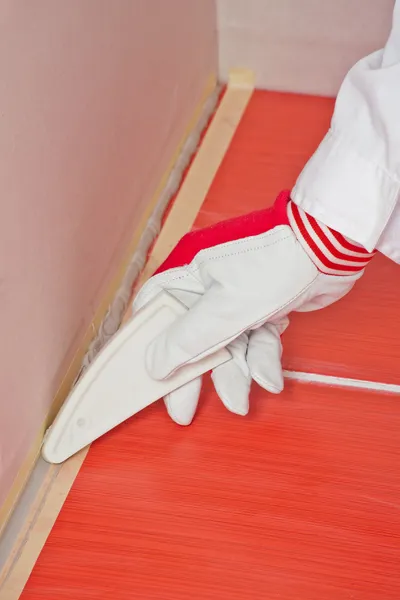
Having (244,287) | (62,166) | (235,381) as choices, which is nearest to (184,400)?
(235,381)

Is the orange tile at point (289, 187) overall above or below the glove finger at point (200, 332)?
below

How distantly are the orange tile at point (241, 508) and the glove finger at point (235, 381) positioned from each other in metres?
0.05

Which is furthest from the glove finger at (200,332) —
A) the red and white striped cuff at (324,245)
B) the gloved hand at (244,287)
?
the red and white striped cuff at (324,245)

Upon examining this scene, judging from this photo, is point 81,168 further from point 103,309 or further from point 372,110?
point 372,110

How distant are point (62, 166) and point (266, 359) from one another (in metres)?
0.36

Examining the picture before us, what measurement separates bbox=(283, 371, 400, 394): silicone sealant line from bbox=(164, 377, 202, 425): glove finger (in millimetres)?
153

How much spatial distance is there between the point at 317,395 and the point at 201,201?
497 millimetres

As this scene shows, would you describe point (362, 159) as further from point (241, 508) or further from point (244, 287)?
point (241, 508)

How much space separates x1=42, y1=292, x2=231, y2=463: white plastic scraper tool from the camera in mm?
1030

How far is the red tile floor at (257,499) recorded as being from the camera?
35.4 inches

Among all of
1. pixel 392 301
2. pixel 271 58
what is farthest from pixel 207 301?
pixel 271 58

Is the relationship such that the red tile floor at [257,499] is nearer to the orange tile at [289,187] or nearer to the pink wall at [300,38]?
the orange tile at [289,187]

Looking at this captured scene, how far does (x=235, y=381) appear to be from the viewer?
40.9 inches

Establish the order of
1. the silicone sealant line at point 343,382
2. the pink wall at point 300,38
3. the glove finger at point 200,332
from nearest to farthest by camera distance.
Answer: the glove finger at point 200,332 → the silicone sealant line at point 343,382 → the pink wall at point 300,38
